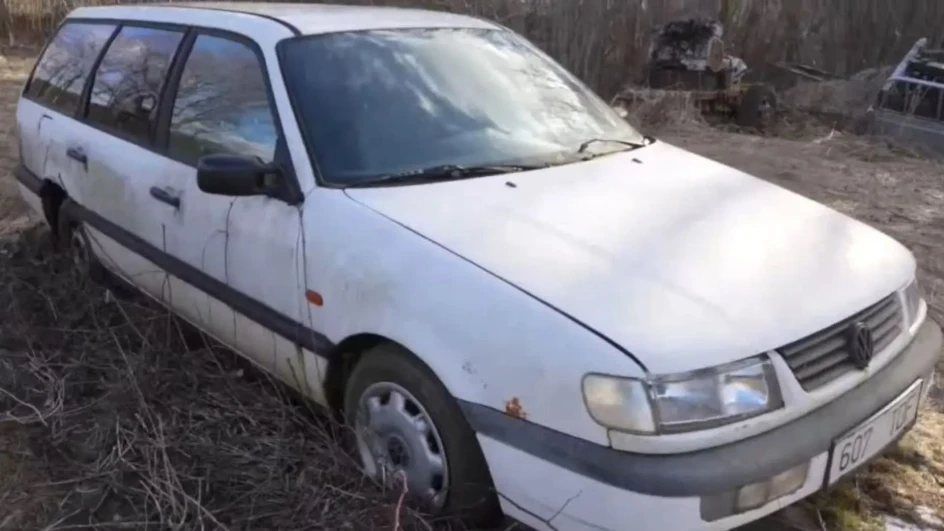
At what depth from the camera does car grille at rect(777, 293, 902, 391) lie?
2.52 m

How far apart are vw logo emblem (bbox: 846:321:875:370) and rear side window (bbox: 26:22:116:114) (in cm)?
361

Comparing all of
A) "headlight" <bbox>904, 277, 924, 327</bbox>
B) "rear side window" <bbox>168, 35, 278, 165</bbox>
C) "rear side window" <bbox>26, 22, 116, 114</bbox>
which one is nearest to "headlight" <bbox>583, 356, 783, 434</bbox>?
"headlight" <bbox>904, 277, 924, 327</bbox>

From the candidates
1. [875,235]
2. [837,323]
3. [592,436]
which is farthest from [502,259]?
[875,235]

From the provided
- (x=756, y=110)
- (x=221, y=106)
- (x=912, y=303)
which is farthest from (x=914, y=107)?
(x=221, y=106)

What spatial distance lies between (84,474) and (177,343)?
3.06 feet

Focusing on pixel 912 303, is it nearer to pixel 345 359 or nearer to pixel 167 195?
pixel 345 359

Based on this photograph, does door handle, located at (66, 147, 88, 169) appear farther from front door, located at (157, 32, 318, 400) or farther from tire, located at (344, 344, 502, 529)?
tire, located at (344, 344, 502, 529)

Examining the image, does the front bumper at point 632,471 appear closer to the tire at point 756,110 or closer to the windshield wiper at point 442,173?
the windshield wiper at point 442,173

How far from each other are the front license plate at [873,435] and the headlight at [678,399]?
1.14 feet

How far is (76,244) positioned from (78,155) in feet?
1.89

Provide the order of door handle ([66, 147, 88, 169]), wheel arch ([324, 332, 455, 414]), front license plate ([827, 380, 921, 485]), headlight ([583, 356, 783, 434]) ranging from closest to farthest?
headlight ([583, 356, 783, 434]), front license plate ([827, 380, 921, 485]), wheel arch ([324, 332, 455, 414]), door handle ([66, 147, 88, 169])

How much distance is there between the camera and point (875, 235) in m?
3.25

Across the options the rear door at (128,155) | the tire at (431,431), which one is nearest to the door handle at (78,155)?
the rear door at (128,155)

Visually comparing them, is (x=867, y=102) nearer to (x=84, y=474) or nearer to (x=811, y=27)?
(x=811, y=27)
